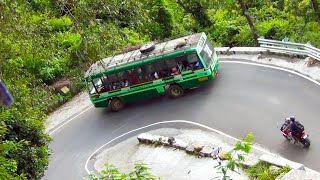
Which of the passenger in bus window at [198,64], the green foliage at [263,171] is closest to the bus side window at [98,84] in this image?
the passenger in bus window at [198,64]

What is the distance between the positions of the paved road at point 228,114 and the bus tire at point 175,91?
31cm

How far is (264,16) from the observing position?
1169 inches

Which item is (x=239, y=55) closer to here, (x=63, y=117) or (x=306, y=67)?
(x=306, y=67)

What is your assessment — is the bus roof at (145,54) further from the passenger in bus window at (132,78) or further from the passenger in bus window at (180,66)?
the passenger in bus window at (180,66)

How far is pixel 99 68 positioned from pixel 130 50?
7.04 feet

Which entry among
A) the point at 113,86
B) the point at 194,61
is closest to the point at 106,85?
the point at 113,86

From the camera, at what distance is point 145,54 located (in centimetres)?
2175

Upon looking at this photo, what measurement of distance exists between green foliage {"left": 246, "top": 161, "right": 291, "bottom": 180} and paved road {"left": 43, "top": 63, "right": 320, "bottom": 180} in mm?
1677

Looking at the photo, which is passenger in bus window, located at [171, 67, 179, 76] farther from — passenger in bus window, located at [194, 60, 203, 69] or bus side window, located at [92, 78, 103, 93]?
bus side window, located at [92, 78, 103, 93]

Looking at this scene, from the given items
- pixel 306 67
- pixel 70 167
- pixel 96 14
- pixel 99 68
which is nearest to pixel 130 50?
pixel 99 68

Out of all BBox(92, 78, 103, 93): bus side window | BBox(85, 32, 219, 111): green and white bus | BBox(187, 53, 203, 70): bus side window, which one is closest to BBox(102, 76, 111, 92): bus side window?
BBox(85, 32, 219, 111): green and white bus

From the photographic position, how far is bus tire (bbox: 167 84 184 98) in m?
21.5

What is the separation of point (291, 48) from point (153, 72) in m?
6.40

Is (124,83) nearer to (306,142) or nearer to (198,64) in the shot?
(198,64)
